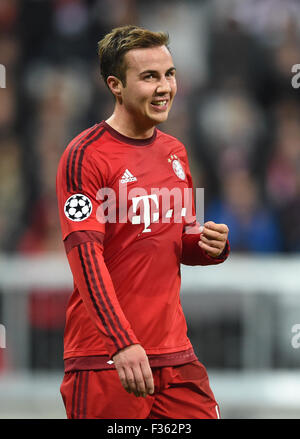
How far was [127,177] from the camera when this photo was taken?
3.77 m

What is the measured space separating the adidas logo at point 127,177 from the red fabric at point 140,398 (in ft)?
2.54

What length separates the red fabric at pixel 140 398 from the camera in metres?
3.72

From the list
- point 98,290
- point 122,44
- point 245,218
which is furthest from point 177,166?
point 245,218

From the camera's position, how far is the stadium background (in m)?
7.28

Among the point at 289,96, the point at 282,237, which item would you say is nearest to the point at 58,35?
the point at 289,96

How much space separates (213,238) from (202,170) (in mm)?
5391

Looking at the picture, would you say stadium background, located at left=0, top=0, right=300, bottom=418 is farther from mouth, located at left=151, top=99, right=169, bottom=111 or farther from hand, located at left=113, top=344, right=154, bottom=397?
hand, located at left=113, top=344, right=154, bottom=397

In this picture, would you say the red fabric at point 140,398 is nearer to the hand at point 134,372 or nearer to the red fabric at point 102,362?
the red fabric at point 102,362

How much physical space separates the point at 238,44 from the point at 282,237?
2.61 metres

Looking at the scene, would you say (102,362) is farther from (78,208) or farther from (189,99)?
(189,99)

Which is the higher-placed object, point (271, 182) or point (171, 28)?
point (171, 28)

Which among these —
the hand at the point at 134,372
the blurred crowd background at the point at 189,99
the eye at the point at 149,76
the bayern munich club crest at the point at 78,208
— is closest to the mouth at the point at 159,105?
the eye at the point at 149,76

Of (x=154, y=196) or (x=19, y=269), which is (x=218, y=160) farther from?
(x=154, y=196)

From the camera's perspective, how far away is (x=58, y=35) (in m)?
10.4
